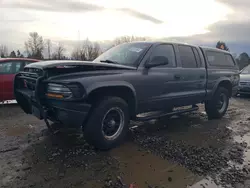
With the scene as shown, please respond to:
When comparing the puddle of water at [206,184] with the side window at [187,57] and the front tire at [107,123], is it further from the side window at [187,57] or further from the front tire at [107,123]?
the side window at [187,57]

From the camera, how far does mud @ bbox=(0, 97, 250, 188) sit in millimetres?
3238

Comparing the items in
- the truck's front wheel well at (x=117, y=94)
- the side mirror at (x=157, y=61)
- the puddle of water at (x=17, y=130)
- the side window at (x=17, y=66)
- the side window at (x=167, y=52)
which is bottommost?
the puddle of water at (x=17, y=130)

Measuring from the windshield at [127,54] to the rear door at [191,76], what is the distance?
104 centimetres

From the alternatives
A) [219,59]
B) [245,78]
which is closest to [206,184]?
[219,59]

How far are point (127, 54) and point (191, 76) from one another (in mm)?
1655

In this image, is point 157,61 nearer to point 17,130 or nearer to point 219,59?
point 219,59

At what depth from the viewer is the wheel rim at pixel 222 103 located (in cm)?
683

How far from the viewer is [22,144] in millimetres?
4418

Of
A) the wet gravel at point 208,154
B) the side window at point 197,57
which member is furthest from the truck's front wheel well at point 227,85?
the wet gravel at point 208,154

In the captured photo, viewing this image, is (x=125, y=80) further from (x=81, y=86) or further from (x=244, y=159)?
(x=244, y=159)

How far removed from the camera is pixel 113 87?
161 inches

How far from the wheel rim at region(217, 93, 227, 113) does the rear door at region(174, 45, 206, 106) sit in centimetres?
89

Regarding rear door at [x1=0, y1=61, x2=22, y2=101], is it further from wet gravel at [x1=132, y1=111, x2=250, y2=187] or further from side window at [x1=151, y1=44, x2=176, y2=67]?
side window at [x1=151, y1=44, x2=176, y2=67]

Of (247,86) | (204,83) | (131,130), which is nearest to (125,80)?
(131,130)
